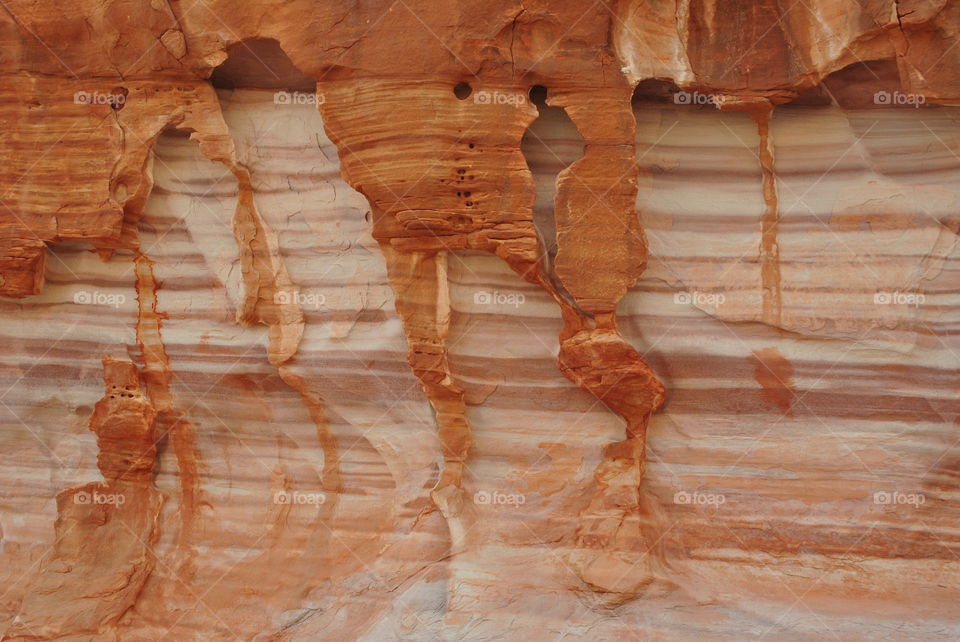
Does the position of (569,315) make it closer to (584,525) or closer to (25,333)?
(584,525)

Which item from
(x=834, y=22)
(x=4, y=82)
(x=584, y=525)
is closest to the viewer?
(x=834, y=22)

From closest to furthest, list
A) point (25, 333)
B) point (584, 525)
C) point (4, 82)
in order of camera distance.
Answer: point (584, 525), point (4, 82), point (25, 333)

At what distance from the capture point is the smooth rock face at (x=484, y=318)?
6.29 meters

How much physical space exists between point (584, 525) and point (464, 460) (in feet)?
3.28

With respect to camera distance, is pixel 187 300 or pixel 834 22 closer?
pixel 834 22

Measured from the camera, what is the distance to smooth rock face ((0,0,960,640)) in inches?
247

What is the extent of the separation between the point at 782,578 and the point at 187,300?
195 inches

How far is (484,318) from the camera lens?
684cm

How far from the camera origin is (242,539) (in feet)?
24.0

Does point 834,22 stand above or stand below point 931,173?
above

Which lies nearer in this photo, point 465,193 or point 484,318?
point 465,193

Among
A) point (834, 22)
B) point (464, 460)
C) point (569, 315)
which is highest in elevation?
point (834, 22)

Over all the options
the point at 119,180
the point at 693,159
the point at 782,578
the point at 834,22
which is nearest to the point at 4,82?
the point at 119,180

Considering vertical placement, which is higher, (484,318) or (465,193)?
(465,193)
